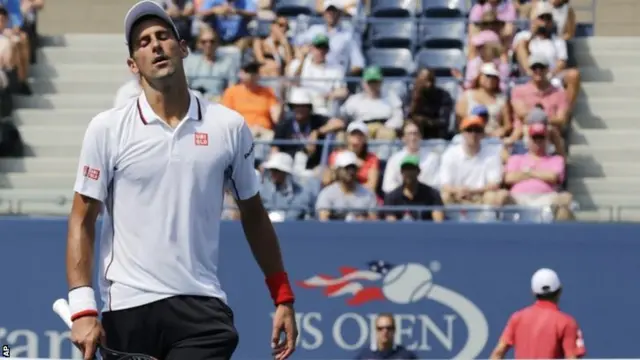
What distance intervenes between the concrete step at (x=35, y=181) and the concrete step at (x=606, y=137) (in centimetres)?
402

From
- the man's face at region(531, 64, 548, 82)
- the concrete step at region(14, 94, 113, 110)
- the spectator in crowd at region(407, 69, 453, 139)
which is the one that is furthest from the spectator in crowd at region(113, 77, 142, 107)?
the man's face at region(531, 64, 548, 82)

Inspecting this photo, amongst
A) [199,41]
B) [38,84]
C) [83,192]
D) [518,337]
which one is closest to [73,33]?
[38,84]

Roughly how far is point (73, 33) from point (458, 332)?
6.26 meters

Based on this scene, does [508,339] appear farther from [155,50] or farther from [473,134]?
[155,50]

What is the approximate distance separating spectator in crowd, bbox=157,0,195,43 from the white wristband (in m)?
8.99

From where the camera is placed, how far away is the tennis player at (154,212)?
482 centimetres

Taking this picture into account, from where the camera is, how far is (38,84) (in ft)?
45.9

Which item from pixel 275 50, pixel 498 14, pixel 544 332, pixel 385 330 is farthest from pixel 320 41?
pixel 544 332

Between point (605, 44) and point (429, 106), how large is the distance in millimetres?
2407

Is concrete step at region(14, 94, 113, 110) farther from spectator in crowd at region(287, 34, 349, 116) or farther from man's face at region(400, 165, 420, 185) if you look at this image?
man's face at region(400, 165, 420, 185)

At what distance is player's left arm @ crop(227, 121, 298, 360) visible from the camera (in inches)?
198

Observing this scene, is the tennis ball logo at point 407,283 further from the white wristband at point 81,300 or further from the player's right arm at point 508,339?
the white wristband at point 81,300

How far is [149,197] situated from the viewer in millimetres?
4836

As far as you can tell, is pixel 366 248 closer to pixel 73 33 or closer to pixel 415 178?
pixel 415 178
